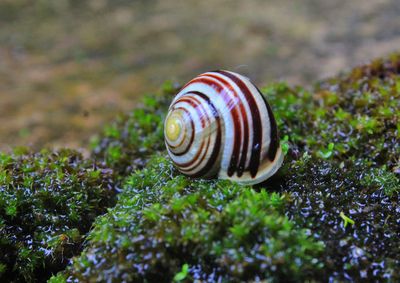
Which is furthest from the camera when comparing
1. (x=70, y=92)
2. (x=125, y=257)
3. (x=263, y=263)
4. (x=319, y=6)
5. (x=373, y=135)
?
(x=319, y=6)

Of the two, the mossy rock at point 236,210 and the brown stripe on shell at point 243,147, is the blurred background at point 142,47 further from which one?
the brown stripe on shell at point 243,147

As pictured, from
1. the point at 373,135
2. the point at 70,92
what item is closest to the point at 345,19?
the point at 70,92

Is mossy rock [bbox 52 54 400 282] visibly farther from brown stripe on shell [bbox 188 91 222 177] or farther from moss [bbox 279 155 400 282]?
brown stripe on shell [bbox 188 91 222 177]

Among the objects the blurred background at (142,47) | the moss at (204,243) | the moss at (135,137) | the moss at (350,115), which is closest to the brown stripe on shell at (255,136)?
the moss at (204,243)

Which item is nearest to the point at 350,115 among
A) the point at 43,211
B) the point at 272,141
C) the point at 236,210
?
the point at 272,141

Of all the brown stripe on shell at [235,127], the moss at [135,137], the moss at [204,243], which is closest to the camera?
the moss at [204,243]

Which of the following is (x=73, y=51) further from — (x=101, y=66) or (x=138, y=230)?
(x=138, y=230)
